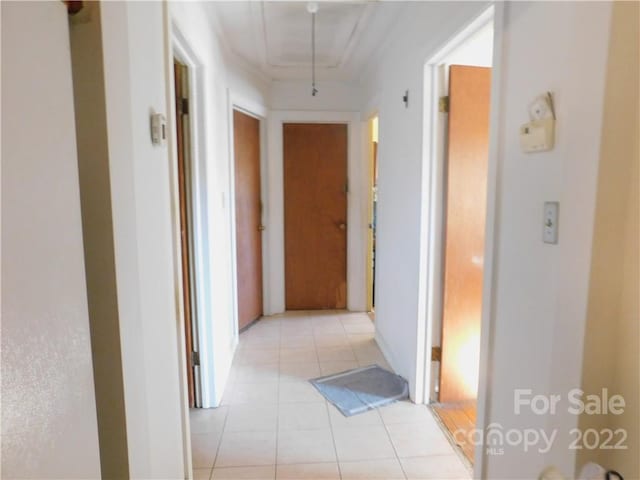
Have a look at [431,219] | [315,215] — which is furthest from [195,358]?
[315,215]

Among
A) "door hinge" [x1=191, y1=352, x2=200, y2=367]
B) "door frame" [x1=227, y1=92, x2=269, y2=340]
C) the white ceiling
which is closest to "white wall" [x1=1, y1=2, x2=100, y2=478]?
"door hinge" [x1=191, y1=352, x2=200, y2=367]

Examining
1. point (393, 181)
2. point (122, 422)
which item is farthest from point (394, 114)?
point (122, 422)

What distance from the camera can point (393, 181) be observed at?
265cm

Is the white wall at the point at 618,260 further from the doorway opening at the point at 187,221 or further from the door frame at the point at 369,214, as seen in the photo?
the door frame at the point at 369,214

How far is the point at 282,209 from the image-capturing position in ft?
12.7

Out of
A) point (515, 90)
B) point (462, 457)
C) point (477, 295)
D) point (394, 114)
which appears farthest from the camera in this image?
point (394, 114)

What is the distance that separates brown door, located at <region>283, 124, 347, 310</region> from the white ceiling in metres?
0.66

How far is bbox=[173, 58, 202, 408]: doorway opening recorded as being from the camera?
1997mm

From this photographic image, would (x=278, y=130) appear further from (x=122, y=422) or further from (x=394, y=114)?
(x=122, y=422)

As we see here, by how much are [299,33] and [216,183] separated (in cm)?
127

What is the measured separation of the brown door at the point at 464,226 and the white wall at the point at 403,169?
163 mm

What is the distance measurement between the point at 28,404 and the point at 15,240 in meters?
0.27

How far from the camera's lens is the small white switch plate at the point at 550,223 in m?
1.01

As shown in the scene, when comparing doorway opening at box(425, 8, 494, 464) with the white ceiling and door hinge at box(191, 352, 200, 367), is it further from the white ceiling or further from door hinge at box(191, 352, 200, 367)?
door hinge at box(191, 352, 200, 367)
